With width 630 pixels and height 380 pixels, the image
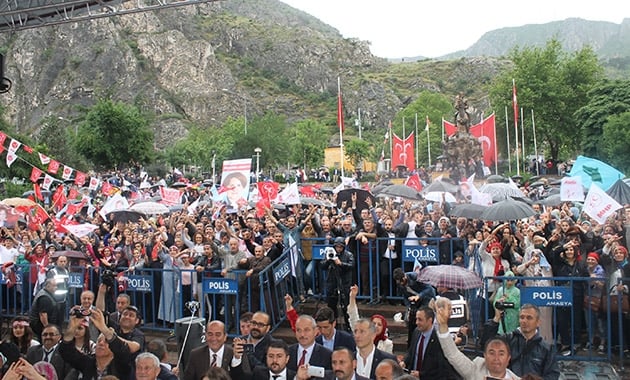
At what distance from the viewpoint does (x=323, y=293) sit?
1016 centimetres

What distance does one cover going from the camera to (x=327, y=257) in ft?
28.2

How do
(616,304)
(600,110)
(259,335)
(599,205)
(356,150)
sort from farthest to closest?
(356,150)
(600,110)
(599,205)
(616,304)
(259,335)

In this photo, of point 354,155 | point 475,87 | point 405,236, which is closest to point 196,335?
point 405,236

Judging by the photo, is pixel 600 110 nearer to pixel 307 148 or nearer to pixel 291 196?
pixel 307 148

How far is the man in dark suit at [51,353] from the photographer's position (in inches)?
239

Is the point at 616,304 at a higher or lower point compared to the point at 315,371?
higher

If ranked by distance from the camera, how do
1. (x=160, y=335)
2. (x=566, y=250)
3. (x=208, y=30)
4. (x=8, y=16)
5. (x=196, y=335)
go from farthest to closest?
(x=208, y=30) → (x=8, y=16) → (x=160, y=335) → (x=566, y=250) → (x=196, y=335)

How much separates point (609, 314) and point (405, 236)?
339cm

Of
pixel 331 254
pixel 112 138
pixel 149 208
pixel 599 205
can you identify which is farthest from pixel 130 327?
pixel 112 138

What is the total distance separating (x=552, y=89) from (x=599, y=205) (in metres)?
50.2

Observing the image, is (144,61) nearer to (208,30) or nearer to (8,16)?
(208,30)

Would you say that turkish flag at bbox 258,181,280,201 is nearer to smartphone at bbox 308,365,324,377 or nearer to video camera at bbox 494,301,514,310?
video camera at bbox 494,301,514,310

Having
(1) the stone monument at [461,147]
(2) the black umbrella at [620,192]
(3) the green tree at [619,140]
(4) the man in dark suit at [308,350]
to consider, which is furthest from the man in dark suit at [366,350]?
(3) the green tree at [619,140]

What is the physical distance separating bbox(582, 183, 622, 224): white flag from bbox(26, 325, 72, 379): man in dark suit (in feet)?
23.4
